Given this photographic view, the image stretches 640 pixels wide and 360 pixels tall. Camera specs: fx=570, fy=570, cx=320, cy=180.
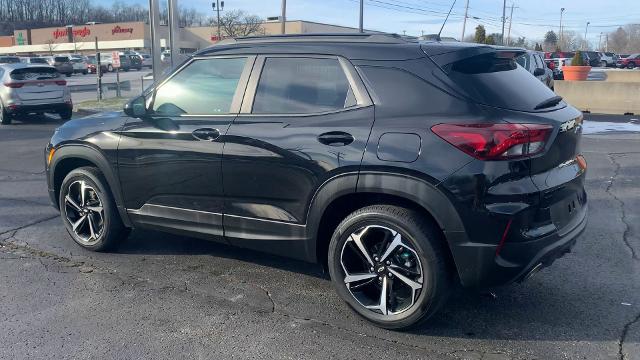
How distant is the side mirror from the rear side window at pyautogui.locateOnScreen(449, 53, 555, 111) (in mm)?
2512

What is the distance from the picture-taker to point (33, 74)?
15461 millimetres

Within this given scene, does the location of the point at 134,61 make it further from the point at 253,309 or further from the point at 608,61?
the point at 253,309

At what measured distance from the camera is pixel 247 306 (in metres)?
3.99

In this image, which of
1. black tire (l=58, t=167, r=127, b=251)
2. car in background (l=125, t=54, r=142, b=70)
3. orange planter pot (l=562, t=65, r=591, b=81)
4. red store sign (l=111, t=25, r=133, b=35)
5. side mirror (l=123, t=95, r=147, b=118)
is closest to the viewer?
side mirror (l=123, t=95, r=147, b=118)

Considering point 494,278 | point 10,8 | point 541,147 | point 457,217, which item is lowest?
point 494,278

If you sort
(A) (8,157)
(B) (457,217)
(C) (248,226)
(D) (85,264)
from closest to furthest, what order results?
1. (B) (457,217)
2. (C) (248,226)
3. (D) (85,264)
4. (A) (8,157)

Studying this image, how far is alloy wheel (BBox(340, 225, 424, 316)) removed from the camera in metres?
3.51

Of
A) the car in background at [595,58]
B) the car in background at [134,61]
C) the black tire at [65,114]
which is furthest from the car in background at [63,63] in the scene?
the car in background at [595,58]

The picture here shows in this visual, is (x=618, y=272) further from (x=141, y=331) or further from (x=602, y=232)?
(x=141, y=331)

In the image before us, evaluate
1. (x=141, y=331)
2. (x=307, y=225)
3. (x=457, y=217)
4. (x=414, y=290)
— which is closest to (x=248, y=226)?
(x=307, y=225)

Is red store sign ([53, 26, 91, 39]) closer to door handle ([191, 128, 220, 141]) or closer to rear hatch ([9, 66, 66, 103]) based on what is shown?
rear hatch ([9, 66, 66, 103])

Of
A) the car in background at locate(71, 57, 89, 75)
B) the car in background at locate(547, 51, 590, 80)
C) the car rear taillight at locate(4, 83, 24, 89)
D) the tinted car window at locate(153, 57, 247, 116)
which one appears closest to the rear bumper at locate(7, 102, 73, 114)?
the car rear taillight at locate(4, 83, 24, 89)

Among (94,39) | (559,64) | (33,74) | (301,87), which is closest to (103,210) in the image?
(301,87)

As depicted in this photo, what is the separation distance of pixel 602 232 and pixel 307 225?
132 inches
